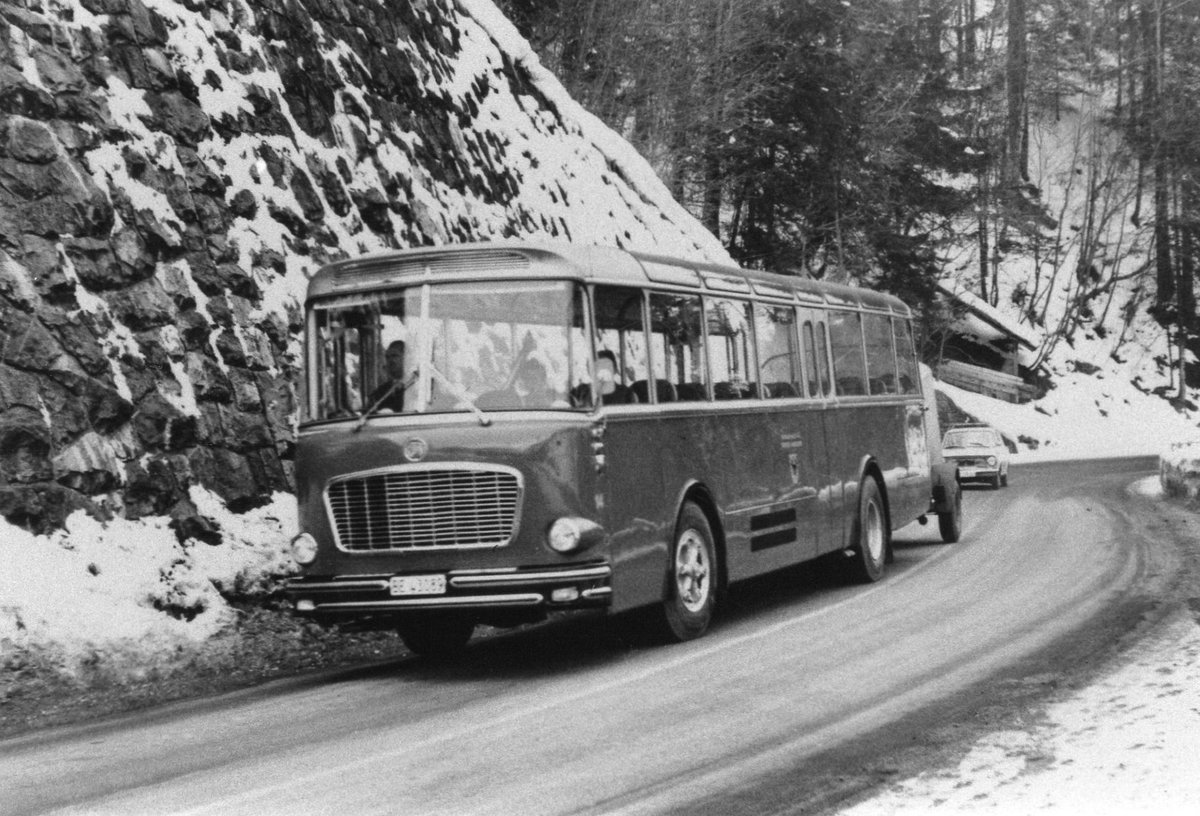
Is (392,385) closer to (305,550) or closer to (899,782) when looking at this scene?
(305,550)

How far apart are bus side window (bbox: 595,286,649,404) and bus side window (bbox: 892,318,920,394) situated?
766 centimetres

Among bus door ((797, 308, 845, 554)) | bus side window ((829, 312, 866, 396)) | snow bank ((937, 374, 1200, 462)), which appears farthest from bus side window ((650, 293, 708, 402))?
snow bank ((937, 374, 1200, 462))

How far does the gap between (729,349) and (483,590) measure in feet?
12.2

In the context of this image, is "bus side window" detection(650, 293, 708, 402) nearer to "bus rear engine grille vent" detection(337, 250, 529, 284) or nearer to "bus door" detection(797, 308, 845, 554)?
"bus rear engine grille vent" detection(337, 250, 529, 284)

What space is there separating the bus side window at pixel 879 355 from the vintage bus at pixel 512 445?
4736mm

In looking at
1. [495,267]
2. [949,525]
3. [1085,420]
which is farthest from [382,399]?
[1085,420]

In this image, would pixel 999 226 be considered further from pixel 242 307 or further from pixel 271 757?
pixel 271 757

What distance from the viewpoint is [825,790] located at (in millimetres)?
6465

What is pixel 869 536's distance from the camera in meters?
15.8

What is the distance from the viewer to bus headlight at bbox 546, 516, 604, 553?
10070 millimetres

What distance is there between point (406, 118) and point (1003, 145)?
4852 cm

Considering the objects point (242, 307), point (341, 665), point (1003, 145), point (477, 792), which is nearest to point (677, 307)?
point (341, 665)

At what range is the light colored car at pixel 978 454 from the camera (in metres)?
34.0

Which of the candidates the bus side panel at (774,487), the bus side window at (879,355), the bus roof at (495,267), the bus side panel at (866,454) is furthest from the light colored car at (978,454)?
the bus roof at (495,267)
